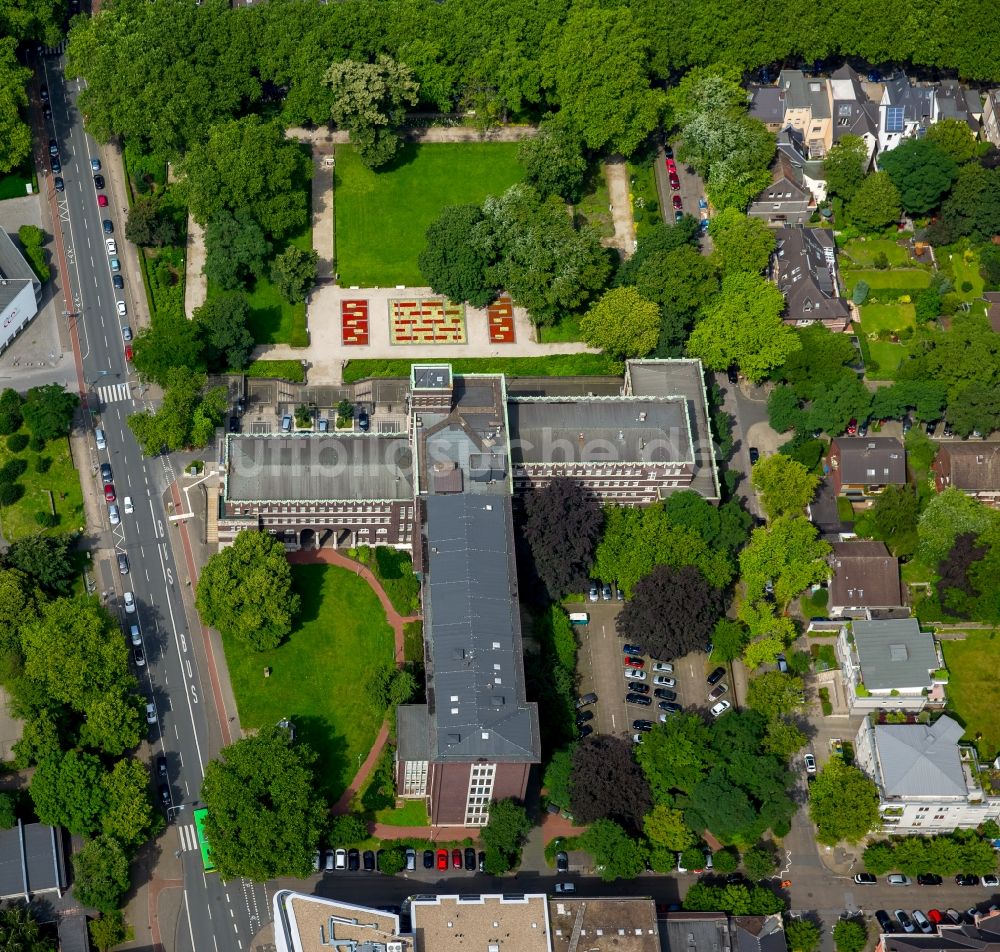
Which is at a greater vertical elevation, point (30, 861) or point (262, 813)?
point (262, 813)

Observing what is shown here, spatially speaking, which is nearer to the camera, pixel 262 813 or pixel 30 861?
pixel 262 813

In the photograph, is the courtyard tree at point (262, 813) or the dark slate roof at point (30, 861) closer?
the courtyard tree at point (262, 813)

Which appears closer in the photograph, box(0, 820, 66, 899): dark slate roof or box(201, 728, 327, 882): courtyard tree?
box(201, 728, 327, 882): courtyard tree

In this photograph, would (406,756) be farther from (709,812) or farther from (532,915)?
(709,812)
